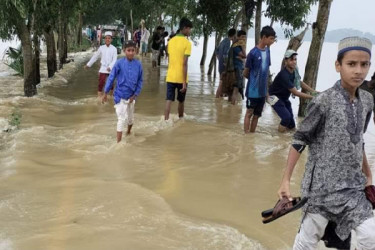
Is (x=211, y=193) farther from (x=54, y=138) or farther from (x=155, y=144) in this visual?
(x=54, y=138)

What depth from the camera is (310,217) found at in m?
2.99

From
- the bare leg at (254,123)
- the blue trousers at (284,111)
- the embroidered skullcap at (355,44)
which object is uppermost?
the embroidered skullcap at (355,44)

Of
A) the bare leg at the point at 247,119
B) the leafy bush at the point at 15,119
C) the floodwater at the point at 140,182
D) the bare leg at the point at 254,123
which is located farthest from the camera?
the leafy bush at the point at 15,119

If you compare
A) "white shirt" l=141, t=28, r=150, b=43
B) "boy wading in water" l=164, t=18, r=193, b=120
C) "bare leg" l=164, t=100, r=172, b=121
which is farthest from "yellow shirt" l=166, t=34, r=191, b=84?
"white shirt" l=141, t=28, r=150, b=43

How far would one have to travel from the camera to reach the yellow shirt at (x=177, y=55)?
28.4 ft

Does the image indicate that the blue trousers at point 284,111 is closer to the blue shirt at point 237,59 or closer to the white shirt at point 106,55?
the blue shirt at point 237,59

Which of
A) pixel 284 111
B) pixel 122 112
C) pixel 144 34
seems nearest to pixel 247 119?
pixel 284 111

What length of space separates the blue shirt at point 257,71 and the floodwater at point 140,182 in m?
0.85

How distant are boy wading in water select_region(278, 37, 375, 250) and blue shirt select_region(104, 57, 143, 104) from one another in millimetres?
4862

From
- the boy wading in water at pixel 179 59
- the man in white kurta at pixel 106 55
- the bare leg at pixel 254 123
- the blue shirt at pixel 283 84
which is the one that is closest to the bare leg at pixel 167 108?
the boy wading in water at pixel 179 59

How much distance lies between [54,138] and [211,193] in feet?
11.5

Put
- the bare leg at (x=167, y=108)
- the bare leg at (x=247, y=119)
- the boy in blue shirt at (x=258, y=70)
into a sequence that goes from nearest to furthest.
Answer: the boy in blue shirt at (x=258, y=70) → the bare leg at (x=247, y=119) → the bare leg at (x=167, y=108)

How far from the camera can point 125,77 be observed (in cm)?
752

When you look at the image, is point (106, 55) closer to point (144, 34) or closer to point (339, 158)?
point (339, 158)
